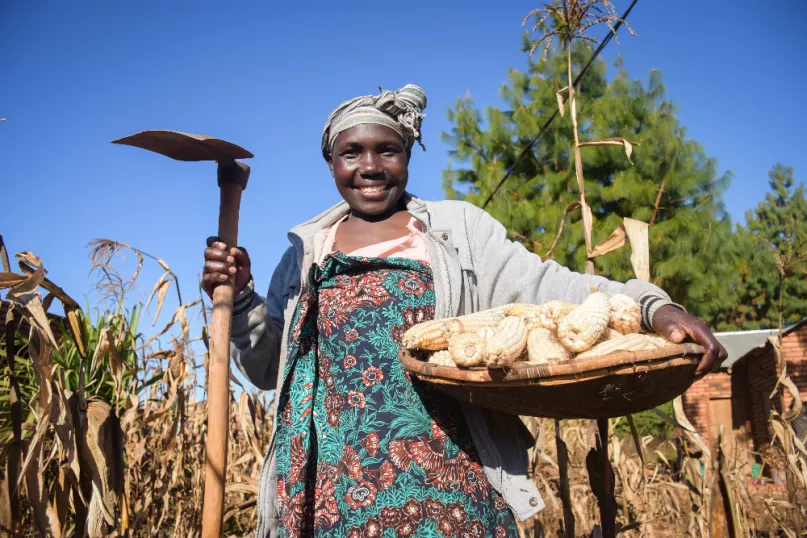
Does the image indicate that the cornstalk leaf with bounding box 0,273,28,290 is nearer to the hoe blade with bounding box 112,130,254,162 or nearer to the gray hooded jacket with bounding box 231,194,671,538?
the hoe blade with bounding box 112,130,254,162

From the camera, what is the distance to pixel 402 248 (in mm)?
2158

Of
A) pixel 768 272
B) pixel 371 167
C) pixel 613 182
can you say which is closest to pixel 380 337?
pixel 371 167

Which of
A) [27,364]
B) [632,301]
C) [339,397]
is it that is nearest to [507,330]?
[632,301]

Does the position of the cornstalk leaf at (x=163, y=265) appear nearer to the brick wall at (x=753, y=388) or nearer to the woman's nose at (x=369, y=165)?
the woman's nose at (x=369, y=165)

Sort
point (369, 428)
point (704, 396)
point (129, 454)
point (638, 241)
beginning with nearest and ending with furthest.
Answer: point (369, 428)
point (638, 241)
point (129, 454)
point (704, 396)

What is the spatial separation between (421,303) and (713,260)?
12.2 m

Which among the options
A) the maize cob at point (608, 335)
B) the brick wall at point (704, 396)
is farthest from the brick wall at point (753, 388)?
the maize cob at point (608, 335)

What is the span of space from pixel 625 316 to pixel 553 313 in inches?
7.4

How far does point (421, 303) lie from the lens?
2033 mm

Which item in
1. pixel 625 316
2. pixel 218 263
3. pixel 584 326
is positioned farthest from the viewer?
pixel 218 263

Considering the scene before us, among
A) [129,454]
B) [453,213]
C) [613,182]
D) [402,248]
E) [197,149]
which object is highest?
[613,182]

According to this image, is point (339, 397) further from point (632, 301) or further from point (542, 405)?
point (632, 301)

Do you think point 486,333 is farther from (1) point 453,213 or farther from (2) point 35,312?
(2) point 35,312

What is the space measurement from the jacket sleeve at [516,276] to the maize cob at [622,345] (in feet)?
0.91
